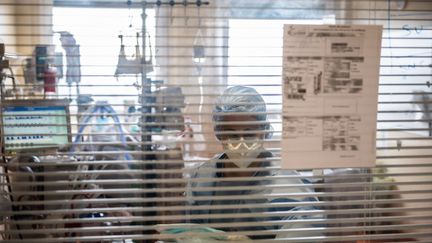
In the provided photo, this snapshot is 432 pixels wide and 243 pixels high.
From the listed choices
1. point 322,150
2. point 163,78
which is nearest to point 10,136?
point 163,78

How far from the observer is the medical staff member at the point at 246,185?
1740 mm

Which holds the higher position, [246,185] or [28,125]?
[28,125]

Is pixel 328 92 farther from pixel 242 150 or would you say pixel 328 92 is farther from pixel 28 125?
pixel 28 125

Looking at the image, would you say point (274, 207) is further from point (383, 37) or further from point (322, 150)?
point (383, 37)

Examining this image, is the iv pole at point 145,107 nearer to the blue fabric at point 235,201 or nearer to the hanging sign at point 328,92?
the blue fabric at point 235,201

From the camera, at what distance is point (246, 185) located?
1751 millimetres

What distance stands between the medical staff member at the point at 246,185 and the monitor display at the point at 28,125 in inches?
22.9

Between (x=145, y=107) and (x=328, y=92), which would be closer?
(x=328, y=92)

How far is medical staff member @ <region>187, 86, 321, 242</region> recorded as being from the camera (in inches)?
68.5

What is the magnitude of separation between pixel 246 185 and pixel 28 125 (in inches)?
A: 33.5

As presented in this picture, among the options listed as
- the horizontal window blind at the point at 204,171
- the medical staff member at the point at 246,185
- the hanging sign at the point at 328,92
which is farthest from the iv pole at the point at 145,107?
the hanging sign at the point at 328,92

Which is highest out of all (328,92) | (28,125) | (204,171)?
(328,92)

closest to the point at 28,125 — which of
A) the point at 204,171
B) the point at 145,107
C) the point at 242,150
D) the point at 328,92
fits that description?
the point at 145,107

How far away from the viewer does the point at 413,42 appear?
219 centimetres
